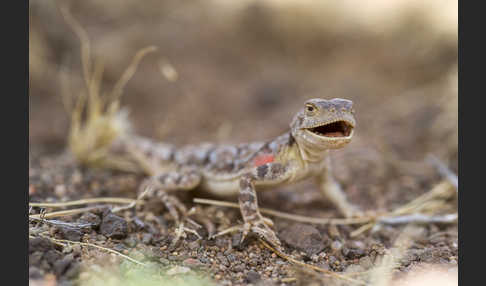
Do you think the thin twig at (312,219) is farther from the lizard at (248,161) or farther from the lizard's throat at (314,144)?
the lizard's throat at (314,144)

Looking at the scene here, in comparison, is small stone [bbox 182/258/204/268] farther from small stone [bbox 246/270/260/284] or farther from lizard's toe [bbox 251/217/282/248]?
lizard's toe [bbox 251/217/282/248]

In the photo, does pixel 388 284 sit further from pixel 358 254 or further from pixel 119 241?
pixel 119 241

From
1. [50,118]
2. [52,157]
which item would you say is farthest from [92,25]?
[52,157]

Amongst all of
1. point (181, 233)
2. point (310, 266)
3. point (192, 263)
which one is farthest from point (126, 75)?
point (310, 266)

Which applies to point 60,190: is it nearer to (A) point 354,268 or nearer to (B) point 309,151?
(B) point 309,151

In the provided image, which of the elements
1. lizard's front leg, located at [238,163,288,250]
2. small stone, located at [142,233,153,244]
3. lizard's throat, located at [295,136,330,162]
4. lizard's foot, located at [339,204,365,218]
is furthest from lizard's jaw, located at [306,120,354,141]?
small stone, located at [142,233,153,244]

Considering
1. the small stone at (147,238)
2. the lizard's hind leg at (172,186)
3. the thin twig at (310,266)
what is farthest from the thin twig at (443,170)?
the small stone at (147,238)

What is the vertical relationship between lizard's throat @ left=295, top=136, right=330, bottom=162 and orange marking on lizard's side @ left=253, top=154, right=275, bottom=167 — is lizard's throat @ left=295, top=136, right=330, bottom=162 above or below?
above

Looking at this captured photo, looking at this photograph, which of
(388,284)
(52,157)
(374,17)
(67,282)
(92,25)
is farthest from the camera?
(374,17)
